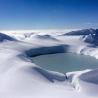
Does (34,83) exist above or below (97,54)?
above

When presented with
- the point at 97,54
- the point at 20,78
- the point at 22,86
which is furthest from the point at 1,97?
the point at 97,54

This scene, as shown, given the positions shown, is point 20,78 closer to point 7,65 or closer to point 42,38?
point 7,65

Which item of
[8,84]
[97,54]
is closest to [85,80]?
[8,84]

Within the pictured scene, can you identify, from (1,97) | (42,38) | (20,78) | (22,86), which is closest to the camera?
(1,97)

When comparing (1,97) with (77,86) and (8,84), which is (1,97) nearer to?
(8,84)

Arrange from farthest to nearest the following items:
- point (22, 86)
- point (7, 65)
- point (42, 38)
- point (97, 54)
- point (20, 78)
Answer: point (42, 38)
point (97, 54)
point (7, 65)
point (20, 78)
point (22, 86)

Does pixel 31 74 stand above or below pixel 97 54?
above

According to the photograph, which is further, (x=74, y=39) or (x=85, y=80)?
(x=74, y=39)

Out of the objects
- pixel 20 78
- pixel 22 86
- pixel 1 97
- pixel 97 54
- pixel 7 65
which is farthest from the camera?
pixel 97 54

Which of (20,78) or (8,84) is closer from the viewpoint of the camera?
(8,84)
